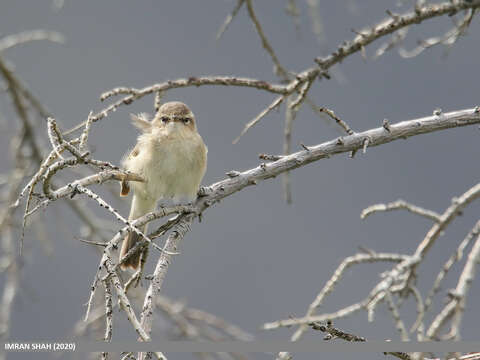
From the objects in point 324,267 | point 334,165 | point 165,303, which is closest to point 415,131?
point 165,303

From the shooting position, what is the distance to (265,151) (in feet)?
50.9

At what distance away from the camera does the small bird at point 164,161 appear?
4680mm

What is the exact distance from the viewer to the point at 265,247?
18125mm

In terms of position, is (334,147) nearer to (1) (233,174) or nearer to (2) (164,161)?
(1) (233,174)

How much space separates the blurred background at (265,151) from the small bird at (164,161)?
363 inches

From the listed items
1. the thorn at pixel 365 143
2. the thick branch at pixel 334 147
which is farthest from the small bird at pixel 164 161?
the thorn at pixel 365 143

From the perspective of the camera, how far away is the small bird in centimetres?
468

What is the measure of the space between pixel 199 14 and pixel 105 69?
11.0 feet

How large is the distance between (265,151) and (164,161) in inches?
427

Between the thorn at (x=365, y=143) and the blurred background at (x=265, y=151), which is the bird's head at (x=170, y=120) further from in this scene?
the blurred background at (x=265, y=151)

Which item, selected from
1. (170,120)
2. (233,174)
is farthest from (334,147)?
(170,120)

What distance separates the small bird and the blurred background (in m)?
9.23

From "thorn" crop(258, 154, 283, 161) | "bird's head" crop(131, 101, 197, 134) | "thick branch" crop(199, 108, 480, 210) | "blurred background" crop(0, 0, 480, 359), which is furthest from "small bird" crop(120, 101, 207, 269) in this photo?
"blurred background" crop(0, 0, 480, 359)

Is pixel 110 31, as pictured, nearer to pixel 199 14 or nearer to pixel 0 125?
pixel 199 14
